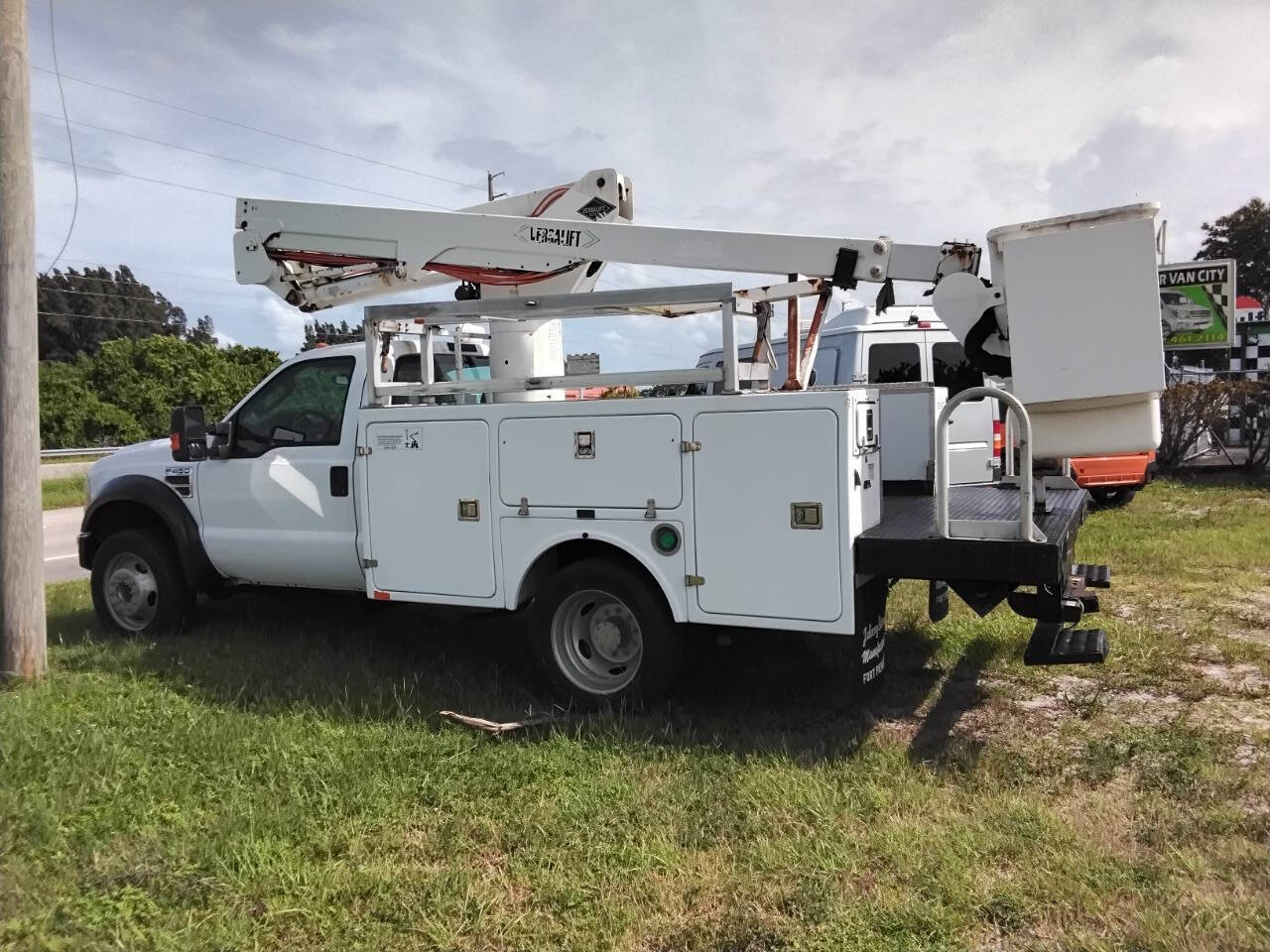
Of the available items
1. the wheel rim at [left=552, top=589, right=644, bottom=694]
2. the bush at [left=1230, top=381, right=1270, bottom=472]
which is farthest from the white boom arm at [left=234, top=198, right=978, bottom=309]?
the bush at [left=1230, top=381, right=1270, bottom=472]

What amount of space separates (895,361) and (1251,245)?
3356 cm

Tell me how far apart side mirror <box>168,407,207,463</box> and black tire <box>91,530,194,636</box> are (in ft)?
2.40

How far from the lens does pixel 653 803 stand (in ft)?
12.4

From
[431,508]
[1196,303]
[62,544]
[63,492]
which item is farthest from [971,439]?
[63,492]

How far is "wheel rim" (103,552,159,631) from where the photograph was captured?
6.54 m

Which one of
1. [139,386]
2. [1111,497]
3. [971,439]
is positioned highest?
[139,386]

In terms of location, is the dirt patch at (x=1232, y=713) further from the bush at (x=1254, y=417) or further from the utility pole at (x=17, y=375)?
the bush at (x=1254, y=417)

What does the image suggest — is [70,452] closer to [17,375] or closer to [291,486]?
[17,375]

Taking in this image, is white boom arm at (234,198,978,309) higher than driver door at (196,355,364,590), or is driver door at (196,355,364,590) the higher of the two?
white boom arm at (234,198,978,309)

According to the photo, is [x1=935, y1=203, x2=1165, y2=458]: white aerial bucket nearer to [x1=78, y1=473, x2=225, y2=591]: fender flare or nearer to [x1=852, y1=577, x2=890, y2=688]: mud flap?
[x1=852, y1=577, x2=890, y2=688]: mud flap

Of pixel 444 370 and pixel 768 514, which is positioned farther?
pixel 444 370

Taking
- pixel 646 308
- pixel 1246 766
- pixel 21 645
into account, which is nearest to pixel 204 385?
pixel 21 645

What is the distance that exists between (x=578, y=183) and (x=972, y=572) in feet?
10.4

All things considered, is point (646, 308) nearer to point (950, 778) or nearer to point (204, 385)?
point (950, 778)
